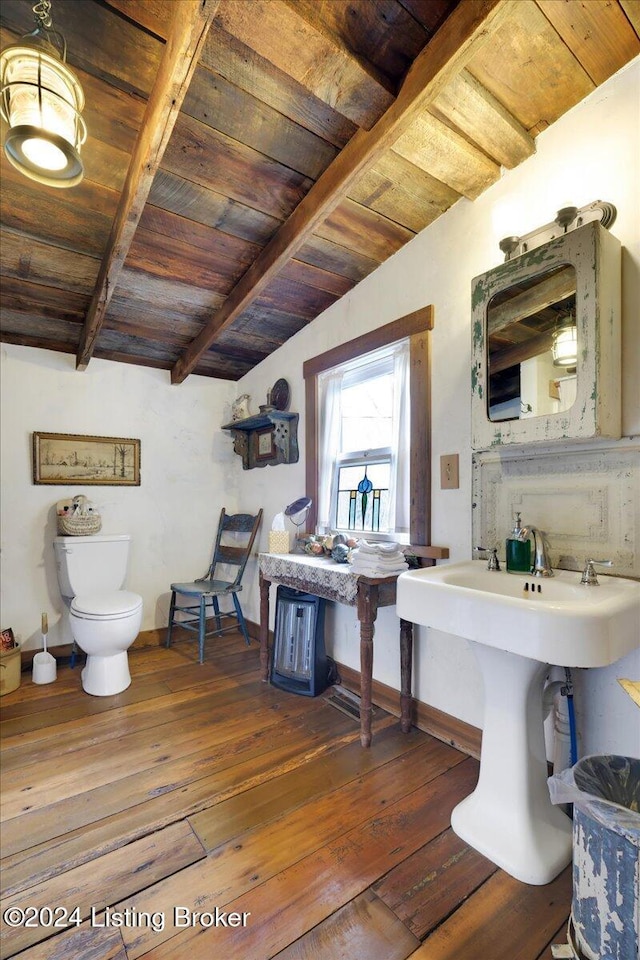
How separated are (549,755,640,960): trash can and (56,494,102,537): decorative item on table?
107 inches

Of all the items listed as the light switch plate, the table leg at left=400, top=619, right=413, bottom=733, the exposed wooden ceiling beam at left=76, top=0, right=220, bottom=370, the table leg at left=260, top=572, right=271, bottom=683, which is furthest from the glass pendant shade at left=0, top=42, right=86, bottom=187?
the table leg at left=400, top=619, right=413, bottom=733

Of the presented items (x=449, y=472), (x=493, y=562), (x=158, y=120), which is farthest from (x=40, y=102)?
(x=493, y=562)

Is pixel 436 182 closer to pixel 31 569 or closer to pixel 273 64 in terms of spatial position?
pixel 273 64

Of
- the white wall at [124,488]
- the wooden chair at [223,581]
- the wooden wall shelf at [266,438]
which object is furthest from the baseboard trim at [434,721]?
the white wall at [124,488]

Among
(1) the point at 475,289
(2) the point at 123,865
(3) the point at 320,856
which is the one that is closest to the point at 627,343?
(1) the point at 475,289

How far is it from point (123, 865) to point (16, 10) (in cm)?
257

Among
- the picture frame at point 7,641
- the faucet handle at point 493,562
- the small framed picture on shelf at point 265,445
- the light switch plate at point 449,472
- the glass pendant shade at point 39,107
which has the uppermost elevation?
the glass pendant shade at point 39,107

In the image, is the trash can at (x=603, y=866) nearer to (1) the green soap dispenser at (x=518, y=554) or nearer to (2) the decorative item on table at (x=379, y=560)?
(1) the green soap dispenser at (x=518, y=554)

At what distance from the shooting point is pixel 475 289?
1652 millimetres

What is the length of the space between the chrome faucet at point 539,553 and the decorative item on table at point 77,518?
8.31ft

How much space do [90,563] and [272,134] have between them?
8.10 ft

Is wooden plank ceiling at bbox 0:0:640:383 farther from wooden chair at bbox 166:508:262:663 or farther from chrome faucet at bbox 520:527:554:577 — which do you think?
wooden chair at bbox 166:508:262:663

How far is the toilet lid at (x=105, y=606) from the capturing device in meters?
2.30

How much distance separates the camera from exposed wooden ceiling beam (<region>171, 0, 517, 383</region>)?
1.15 m
